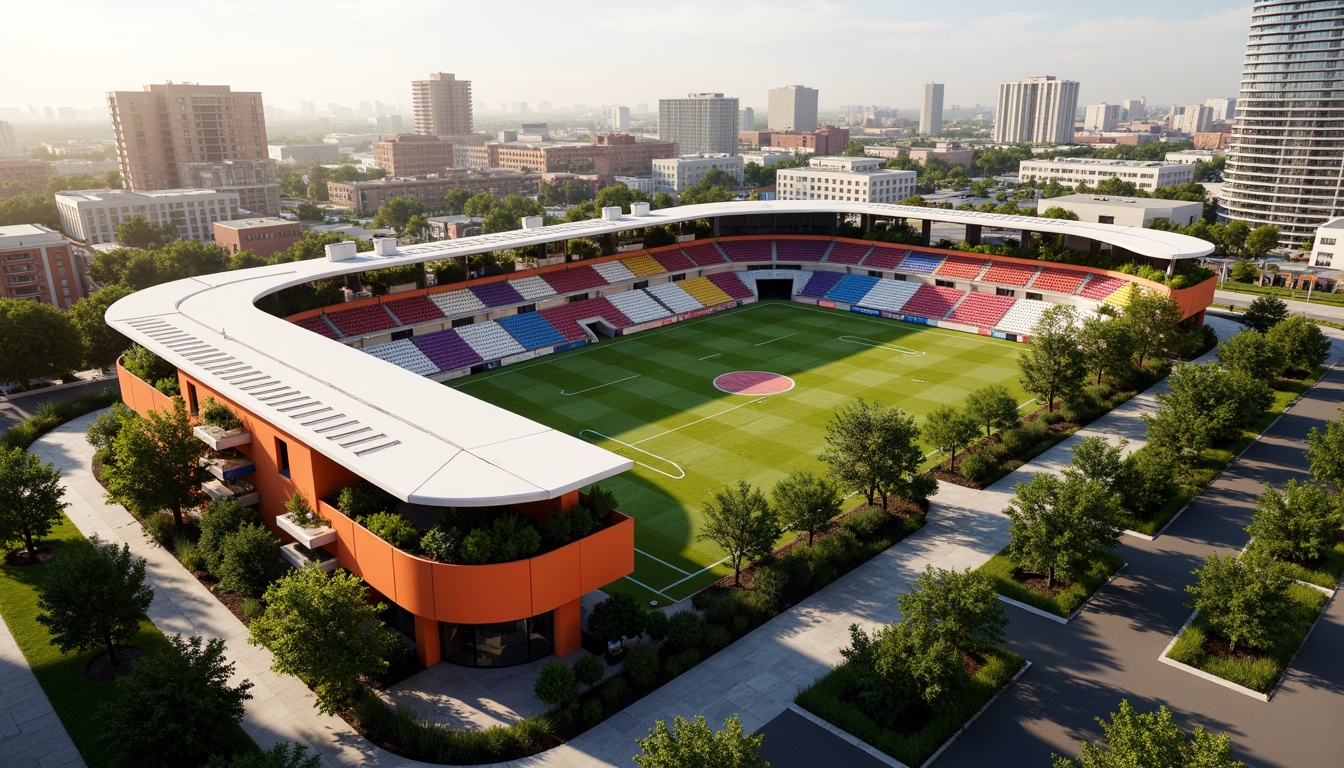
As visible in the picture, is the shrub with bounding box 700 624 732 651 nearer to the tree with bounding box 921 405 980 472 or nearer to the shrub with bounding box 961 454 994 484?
the tree with bounding box 921 405 980 472

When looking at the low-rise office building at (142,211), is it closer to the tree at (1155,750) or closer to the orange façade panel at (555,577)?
the orange façade panel at (555,577)

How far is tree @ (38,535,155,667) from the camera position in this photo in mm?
25062

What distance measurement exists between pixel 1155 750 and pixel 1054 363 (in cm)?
3149

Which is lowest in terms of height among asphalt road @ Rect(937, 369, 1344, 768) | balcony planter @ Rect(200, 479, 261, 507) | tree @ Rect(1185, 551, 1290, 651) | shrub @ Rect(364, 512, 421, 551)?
asphalt road @ Rect(937, 369, 1344, 768)

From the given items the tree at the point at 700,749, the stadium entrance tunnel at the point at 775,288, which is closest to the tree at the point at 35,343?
the stadium entrance tunnel at the point at 775,288

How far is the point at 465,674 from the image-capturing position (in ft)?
85.7

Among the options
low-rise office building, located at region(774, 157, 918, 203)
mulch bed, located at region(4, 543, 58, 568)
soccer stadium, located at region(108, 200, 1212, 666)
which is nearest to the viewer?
soccer stadium, located at region(108, 200, 1212, 666)

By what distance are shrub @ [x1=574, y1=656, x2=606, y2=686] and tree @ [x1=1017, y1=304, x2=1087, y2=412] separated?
107ft

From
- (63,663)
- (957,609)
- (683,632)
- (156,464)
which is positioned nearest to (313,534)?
(63,663)

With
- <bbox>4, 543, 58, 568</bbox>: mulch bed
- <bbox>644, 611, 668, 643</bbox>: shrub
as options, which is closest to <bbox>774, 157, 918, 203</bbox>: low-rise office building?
<bbox>644, 611, 668, 643</bbox>: shrub

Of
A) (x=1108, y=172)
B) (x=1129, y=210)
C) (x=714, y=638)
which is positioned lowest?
(x=714, y=638)

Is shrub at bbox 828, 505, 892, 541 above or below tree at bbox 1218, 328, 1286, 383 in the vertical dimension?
below

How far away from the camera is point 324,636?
22938mm

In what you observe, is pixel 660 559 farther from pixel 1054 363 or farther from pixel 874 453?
pixel 1054 363
